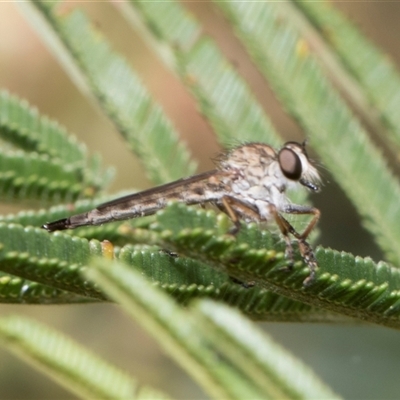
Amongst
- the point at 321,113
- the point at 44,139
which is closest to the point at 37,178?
the point at 44,139

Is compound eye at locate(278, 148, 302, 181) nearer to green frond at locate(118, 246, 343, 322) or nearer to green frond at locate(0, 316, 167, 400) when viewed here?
green frond at locate(118, 246, 343, 322)

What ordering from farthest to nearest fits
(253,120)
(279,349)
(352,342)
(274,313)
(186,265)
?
(352,342) → (253,120) → (274,313) → (186,265) → (279,349)

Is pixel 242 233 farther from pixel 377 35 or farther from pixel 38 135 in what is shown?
pixel 377 35

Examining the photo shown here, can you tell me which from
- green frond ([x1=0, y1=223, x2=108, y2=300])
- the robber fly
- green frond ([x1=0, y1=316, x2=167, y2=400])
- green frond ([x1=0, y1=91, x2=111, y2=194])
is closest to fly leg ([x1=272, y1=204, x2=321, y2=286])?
the robber fly

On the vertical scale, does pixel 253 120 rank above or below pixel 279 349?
above

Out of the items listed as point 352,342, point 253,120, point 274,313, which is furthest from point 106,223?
point 352,342

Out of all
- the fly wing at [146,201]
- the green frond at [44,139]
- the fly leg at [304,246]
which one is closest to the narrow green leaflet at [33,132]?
the green frond at [44,139]

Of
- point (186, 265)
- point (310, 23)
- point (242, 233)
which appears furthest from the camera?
point (310, 23)

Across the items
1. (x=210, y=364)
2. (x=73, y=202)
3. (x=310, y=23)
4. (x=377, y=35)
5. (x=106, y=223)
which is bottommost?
(x=210, y=364)
